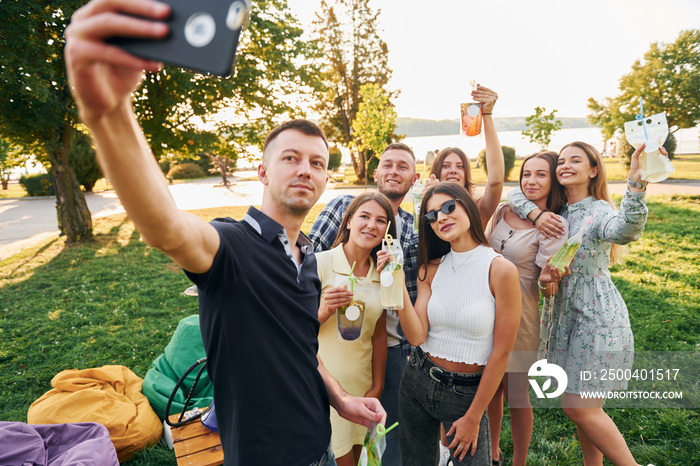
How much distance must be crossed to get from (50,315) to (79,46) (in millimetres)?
7640

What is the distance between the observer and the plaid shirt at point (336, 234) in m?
3.02

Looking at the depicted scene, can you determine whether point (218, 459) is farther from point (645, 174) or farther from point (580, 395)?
point (645, 174)

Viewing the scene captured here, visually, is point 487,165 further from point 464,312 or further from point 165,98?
point 165,98

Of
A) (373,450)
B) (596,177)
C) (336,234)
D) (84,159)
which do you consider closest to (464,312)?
(373,450)

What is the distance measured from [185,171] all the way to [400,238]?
122 ft

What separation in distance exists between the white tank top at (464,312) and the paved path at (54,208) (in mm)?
13060

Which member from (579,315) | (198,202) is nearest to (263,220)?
(579,315)

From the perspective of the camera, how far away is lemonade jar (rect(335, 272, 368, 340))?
2.38 metres

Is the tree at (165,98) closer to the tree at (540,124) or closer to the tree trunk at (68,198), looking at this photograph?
the tree trunk at (68,198)

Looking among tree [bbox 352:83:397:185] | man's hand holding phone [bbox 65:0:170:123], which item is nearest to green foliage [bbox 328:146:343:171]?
tree [bbox 352:83:397:185]

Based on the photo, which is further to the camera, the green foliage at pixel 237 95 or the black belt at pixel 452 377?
the green foliage at pixel 237 95

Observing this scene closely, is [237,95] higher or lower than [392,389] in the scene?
higher

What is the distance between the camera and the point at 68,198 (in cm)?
1102

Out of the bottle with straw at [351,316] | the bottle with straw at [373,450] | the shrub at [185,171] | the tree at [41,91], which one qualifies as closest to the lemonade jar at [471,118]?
the bottle with straw at [351,316]
